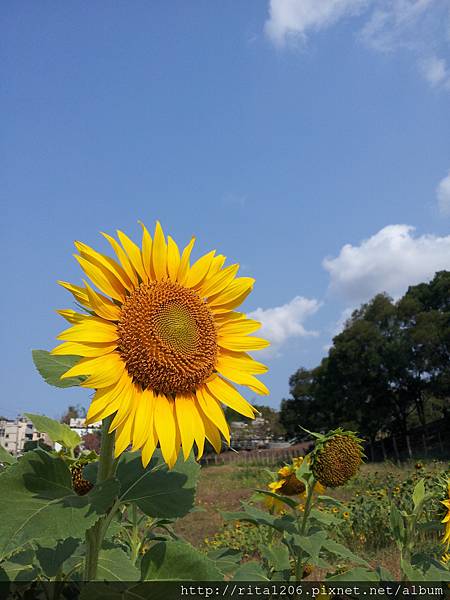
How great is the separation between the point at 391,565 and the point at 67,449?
5.02 metres

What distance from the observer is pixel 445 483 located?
300cm

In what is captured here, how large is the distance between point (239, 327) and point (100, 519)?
73 centimetres

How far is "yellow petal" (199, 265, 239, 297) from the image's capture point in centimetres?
176

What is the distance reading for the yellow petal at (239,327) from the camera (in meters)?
1.78

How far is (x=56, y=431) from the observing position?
186 centimetres

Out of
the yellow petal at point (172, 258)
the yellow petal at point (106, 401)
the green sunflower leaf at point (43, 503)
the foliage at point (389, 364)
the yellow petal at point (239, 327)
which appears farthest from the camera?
the foliage at point (389, 364)

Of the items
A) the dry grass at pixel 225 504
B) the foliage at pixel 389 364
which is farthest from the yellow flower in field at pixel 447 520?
the foliage at pixel 389 364

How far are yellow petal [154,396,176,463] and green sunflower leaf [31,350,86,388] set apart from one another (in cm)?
23

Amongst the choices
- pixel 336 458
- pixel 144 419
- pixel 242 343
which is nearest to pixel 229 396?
pixel 242 343

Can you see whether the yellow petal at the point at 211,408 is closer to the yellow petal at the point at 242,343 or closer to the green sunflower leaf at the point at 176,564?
the yellow petal at the point at 242,343

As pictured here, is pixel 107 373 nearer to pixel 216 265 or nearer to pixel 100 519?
pixel 100 519

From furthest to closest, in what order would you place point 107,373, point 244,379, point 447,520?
point 447,520
point 244,379
point 107,373

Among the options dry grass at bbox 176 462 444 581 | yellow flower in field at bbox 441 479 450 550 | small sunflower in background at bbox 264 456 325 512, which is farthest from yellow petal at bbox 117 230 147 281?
dry grass at bbox 176 462 444 581

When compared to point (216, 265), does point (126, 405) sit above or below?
below
